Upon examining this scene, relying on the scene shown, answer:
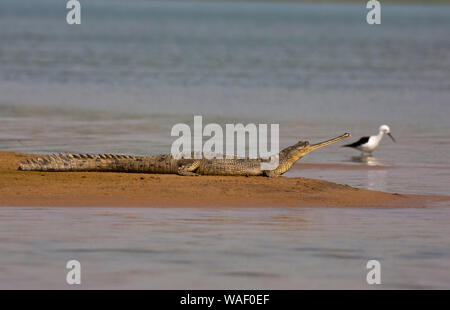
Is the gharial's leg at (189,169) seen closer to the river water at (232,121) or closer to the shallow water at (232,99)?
the river water at (232,121)

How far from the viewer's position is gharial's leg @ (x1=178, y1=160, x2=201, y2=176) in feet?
47.8

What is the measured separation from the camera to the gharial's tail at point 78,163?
1453 cm

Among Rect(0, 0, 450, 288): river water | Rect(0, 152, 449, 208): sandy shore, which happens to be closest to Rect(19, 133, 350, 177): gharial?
Rect(0, 152, 449, 208): sandy shore

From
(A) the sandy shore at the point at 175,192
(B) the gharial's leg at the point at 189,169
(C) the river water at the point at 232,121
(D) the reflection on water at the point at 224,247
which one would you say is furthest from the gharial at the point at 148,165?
(D) the reflection on water at the point at 224,247

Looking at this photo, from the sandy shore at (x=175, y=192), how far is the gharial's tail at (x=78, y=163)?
0.20 meters

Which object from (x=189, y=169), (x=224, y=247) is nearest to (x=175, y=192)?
(x=189, y=169)

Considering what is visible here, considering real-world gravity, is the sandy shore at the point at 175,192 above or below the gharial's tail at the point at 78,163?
below

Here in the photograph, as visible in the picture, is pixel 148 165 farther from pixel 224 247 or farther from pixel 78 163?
pixel 224 247

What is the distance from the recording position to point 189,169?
1466 cm

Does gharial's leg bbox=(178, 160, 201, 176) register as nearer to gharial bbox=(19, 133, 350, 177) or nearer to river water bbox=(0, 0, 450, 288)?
gharial bbox=(19, 133, 350, 177)

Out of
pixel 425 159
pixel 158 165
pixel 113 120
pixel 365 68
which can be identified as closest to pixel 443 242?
pixel 158 165

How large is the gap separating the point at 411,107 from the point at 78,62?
21.6 metres

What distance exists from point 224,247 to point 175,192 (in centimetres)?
318
